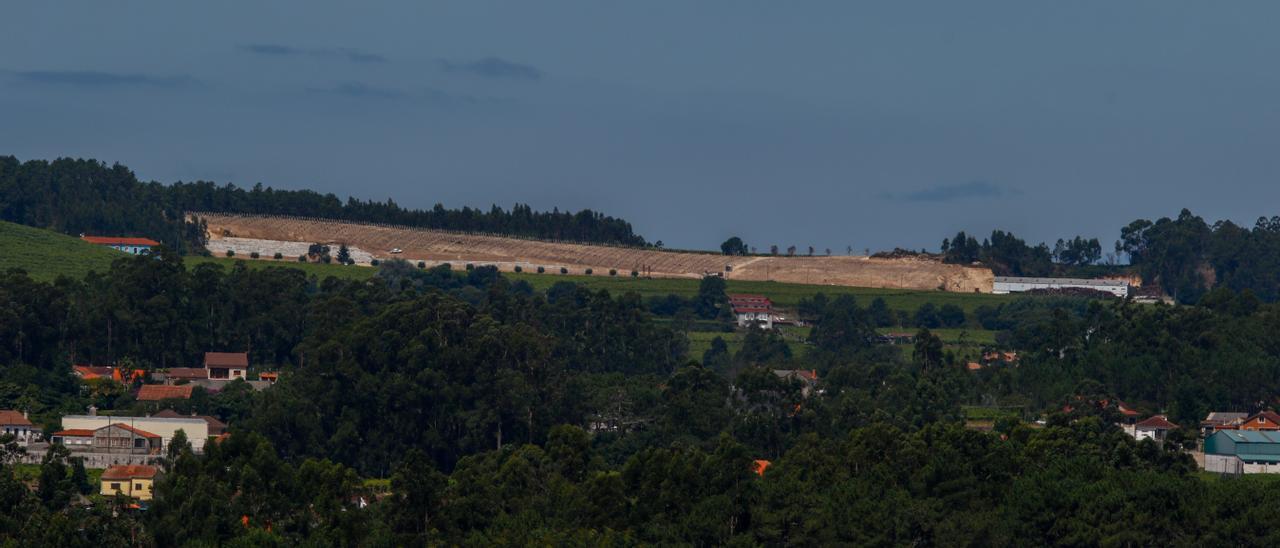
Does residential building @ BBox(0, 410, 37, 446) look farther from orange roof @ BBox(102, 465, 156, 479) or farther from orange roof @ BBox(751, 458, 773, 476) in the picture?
orange roof @ BBox(751, 458, 773, 476)

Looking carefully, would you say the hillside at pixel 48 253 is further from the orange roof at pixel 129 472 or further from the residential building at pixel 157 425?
the orange roof at pixel 129 472

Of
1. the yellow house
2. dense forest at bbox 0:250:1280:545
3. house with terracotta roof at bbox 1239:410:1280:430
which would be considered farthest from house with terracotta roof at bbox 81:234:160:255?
the yellow house

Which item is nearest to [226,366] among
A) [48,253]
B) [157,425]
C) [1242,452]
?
[157,425]

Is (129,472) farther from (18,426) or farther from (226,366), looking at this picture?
(226,366)

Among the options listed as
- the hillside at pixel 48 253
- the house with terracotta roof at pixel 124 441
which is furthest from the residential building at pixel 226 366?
the hillside at pixel 48 253

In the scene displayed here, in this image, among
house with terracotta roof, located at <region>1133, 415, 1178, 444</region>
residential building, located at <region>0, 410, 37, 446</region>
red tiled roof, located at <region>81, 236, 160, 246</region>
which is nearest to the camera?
residential building, located at <region>0, 410, 37, 446</region>
